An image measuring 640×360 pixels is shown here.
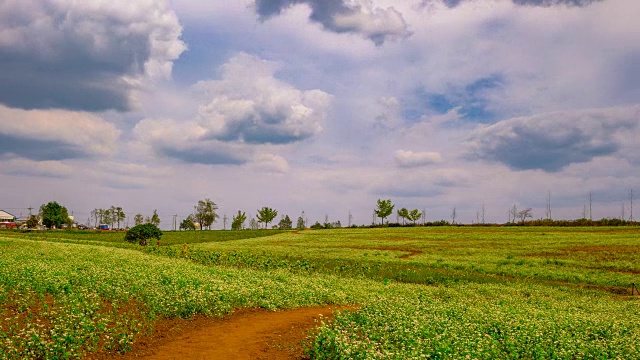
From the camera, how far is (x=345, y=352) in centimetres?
1211

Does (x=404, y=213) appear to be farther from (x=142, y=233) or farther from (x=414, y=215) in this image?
(x=142, y=233)

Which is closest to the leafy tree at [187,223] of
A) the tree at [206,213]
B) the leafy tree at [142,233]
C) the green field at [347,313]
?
the tree at [206,213]

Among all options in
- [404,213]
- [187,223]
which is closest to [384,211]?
[404,213]

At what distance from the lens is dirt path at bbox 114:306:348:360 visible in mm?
14578

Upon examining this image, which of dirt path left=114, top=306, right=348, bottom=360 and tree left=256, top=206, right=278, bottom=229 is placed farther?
tree left=256, top=206, right=278, bottom=229

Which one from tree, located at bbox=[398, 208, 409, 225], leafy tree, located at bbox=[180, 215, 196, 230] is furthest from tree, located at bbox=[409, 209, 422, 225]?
leafy tree, located at bbox=[180, 215, 196, 230]

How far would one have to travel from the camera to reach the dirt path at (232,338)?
14.6m

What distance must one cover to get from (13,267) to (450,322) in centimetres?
2283

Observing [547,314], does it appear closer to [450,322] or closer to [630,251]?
[450,322]

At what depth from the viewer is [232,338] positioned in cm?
1630

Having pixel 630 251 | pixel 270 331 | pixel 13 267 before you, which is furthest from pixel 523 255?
pixel 13 267

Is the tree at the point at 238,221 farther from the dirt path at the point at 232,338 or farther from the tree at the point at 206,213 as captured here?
the dirt path at the point at 232,338

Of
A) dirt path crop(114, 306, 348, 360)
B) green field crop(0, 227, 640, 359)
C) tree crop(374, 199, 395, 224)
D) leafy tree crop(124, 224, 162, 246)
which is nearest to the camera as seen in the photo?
green field crop(0, 227, 640, 359)

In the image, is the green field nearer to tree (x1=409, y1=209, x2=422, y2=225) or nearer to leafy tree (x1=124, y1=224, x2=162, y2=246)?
leafy tree (x1=124, y1=224, x2=162, y2=246)
